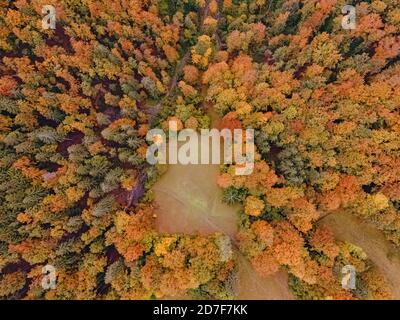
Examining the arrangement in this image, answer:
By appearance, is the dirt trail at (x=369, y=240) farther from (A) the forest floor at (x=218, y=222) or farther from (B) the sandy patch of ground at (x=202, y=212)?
(B) the sandy patch of ground at (x=202, y=212)

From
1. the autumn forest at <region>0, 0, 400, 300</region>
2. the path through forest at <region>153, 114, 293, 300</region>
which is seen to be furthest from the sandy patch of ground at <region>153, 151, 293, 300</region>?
the autumn forest at <region>0, 0, 400, 300</region>

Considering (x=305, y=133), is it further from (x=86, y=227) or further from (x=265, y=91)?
(x=86, y=227)

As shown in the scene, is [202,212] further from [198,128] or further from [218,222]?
[198,128]

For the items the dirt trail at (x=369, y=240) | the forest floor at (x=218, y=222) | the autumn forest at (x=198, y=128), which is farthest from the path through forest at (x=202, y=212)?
the dirt trail at (x=369, y=240)

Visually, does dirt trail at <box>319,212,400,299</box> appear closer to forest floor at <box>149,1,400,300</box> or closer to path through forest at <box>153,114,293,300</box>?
forest floor at <box>149,1,400,300</box>

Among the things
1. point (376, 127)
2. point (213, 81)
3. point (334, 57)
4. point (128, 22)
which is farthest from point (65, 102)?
point (376, 127)

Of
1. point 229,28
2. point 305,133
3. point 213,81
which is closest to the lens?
point 305,133
